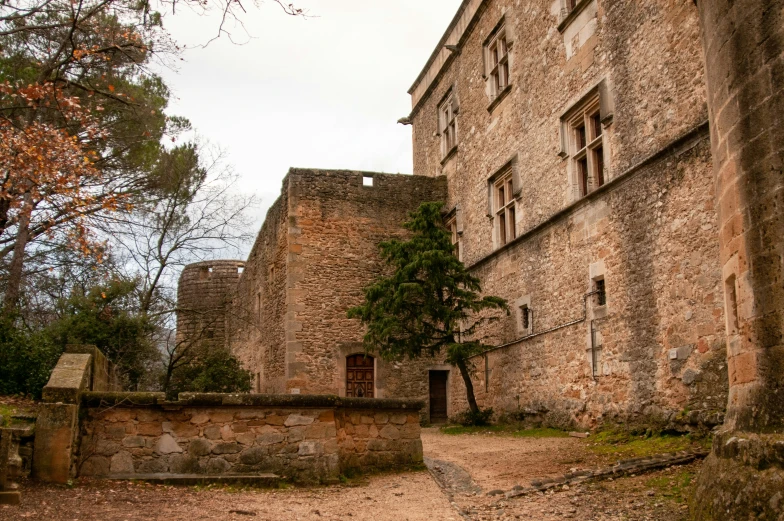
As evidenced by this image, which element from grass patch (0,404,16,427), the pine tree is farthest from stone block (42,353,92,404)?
the pine tree

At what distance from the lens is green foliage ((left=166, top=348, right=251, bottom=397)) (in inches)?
696

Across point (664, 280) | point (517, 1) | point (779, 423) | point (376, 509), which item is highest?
point (517, 1)

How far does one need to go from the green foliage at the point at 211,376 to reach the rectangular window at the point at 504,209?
24.3 feet

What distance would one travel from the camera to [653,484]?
6.82 meters

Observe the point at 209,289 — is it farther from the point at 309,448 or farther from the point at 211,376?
the point at 309,448

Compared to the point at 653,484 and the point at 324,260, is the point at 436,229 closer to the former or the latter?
the point at 324,260

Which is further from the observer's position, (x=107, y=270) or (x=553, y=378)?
(x=107, y=270)

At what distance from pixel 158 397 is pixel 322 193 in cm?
1227

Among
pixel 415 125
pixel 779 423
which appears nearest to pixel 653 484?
pixel 779 423

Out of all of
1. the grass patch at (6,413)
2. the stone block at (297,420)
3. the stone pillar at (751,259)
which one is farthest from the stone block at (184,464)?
the stone pillar at (751,259)

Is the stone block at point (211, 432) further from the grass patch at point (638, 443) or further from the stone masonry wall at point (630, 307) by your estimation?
the stone masonry wall at point (630, 307)

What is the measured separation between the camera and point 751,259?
5.25 meters

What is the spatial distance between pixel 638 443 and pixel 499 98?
867cm

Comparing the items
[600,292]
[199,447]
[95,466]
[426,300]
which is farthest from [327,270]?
[95,466]
